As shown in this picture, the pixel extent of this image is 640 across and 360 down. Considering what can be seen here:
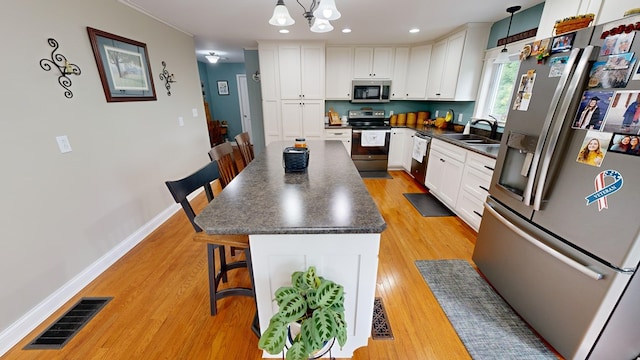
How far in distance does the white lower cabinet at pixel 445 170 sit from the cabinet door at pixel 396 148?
1.06 metres

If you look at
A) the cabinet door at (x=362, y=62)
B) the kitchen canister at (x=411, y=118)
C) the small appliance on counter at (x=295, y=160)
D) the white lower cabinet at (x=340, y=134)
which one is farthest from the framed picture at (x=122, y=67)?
the kitchen canister at (x=411, y=118)

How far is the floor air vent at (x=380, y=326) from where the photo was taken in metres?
1.47

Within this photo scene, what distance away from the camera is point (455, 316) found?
1597 millimetres

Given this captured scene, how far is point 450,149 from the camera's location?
2943 mm

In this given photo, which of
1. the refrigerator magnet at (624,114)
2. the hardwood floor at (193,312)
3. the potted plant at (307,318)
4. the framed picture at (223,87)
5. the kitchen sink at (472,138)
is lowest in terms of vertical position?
the hardwood floor at (193,312)

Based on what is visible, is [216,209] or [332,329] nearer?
[332,329]

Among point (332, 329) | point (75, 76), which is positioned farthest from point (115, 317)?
point (75, 76)

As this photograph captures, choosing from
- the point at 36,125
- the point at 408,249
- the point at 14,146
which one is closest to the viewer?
the point at 14,146

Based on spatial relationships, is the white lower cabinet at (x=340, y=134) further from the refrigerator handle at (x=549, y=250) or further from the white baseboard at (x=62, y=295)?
the white baseboard at (x=62, y=295)

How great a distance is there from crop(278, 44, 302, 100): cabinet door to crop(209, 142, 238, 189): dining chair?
8.25 ft

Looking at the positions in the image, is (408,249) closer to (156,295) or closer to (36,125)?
(156,295)

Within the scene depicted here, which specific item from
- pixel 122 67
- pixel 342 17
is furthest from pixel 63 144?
pixel 342 17

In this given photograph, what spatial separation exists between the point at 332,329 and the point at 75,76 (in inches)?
100

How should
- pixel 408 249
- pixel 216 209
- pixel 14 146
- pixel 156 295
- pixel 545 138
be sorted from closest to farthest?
pixel 216 209 → pixel 545 138 → pixel 14 146 → pixel 156 295 → pixel 408 249
